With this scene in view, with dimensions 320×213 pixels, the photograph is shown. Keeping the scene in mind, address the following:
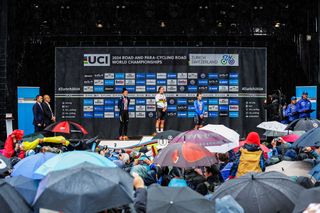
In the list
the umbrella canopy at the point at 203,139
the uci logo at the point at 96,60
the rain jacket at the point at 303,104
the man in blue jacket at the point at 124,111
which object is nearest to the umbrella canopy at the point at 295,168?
the umbrella canopy at the point at 203,139

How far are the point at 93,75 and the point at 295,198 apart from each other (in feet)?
63.2

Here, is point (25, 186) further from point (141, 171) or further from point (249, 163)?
point (249, 163)

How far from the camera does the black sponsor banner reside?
84.4 ft

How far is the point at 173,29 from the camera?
87.7ft

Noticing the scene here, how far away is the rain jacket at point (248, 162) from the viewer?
10.5 metres

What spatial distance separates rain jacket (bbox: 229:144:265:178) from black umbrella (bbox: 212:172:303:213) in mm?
3287

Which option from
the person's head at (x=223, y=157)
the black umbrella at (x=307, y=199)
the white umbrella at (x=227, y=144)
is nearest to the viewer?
the black umbrella at (x=307, y=199)

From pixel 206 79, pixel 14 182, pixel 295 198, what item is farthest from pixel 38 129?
pixel 295 198

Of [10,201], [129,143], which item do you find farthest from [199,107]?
[10,201]

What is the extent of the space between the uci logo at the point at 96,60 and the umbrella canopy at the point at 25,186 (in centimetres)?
1800

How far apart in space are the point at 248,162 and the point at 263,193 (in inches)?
146

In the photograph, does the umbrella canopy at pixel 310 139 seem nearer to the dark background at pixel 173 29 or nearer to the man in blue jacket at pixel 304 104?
the man in blue jacket at pixel 304 104

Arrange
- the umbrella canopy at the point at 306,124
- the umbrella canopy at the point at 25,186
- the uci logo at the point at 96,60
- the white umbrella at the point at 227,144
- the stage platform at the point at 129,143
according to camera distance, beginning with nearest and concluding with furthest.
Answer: the umbrella canopy at the point at 25,186, the white umbrella at the point at 227,144, the umbrella canopy at the point at 306,124, the stage platform at the point at 129,143, the uci logo at the point at 96,60

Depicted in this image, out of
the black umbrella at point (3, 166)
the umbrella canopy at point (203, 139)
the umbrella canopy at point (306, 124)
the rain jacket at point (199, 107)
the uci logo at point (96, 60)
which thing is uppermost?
the uci logo at point (96, 60)
